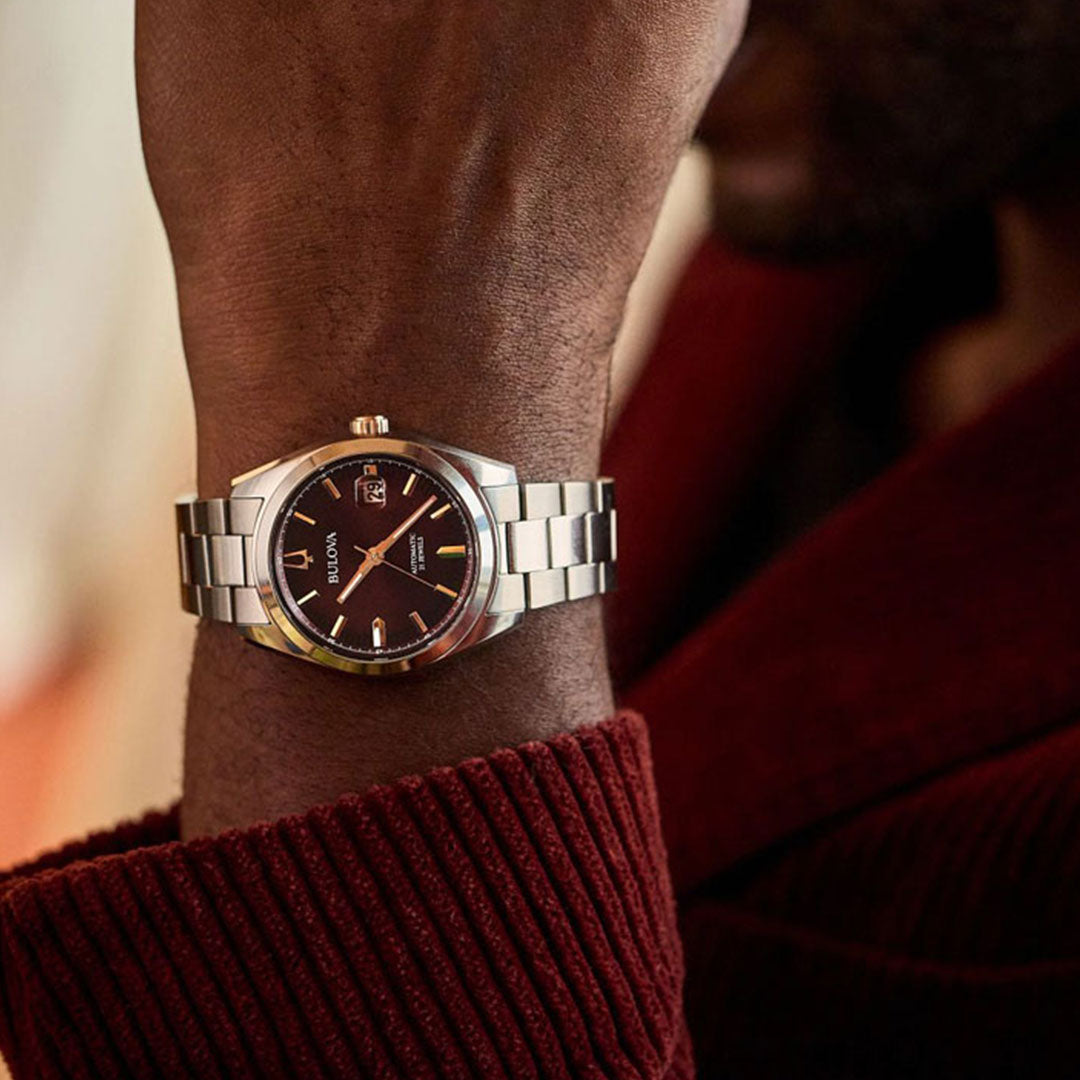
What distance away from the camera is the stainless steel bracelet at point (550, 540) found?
1.59 ft

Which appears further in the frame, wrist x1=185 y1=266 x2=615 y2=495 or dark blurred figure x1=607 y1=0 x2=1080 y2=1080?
dark blurred figure x1=607 y1=0 x2=1080 y2=1080

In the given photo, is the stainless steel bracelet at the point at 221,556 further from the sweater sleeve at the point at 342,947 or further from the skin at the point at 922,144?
the skin at the point at 922,144

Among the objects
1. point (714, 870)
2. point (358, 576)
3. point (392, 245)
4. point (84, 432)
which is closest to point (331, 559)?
point (358, 576)

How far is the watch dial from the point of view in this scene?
1.54 feet

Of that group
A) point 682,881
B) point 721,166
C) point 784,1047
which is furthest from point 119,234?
point 784,1047

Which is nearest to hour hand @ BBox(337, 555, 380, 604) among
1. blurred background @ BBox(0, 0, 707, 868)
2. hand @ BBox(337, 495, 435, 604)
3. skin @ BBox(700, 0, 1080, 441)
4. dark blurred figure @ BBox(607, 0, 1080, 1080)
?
hand @ BBox(337, 495, 435, 604)

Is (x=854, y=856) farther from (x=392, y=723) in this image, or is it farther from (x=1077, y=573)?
(x=392, y=723)

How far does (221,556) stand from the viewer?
484 mm

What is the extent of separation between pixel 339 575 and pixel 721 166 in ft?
2.70

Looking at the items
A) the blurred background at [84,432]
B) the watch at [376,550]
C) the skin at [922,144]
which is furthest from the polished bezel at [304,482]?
the blurred background at [84,432]

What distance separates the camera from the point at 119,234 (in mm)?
1611

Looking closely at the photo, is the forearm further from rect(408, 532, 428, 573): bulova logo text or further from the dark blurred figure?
the dark blurred figure

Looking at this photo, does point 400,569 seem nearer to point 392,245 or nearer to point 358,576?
point 358,576

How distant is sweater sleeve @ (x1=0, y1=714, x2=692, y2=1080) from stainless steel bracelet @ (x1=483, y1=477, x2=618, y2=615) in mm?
71
